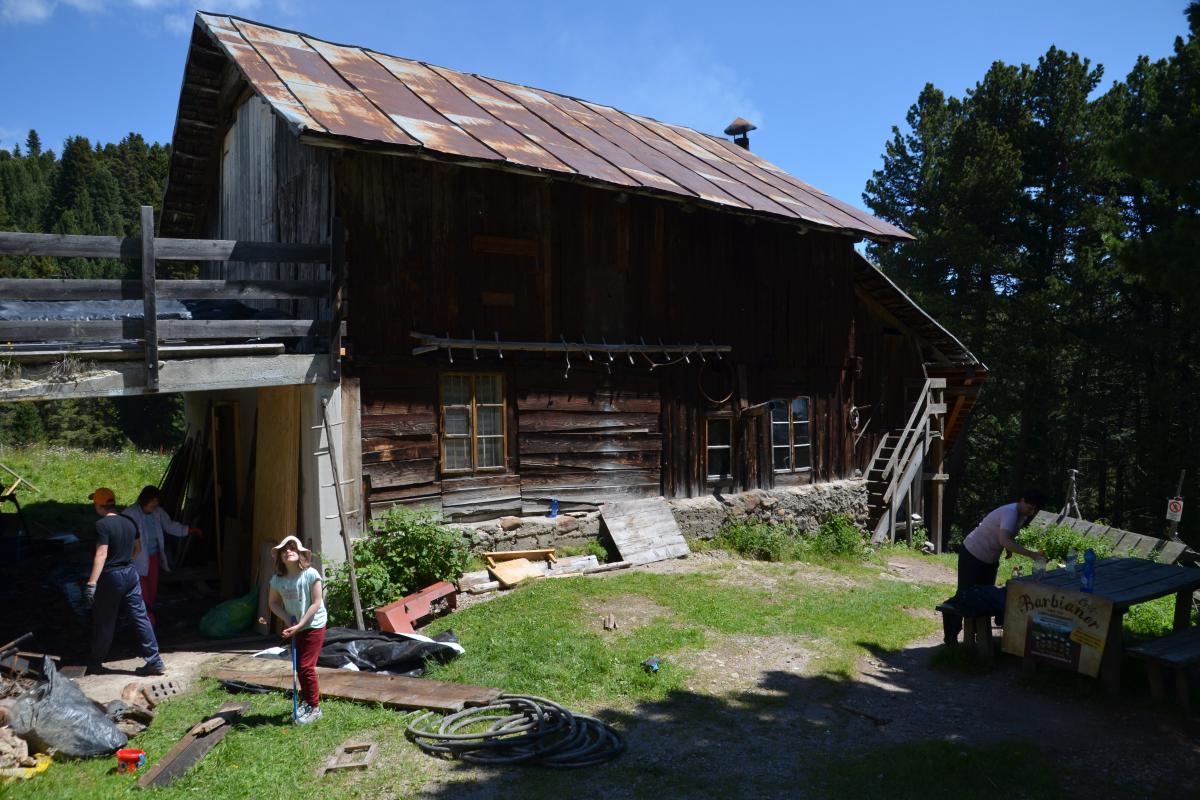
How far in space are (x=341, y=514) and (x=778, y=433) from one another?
28.5 feet

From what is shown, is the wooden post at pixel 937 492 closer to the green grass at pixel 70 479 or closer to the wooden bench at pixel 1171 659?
the wooden bench at pixel 1171 659

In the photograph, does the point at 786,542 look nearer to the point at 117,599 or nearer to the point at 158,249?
the point at 117,599

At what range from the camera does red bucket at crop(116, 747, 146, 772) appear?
6.35m

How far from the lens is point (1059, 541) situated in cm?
1734

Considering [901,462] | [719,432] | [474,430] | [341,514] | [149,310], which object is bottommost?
[901,462]

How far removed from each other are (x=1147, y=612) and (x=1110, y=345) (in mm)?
17989

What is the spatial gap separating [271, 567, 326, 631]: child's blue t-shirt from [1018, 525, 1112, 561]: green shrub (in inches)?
575

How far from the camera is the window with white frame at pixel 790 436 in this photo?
15547 mm

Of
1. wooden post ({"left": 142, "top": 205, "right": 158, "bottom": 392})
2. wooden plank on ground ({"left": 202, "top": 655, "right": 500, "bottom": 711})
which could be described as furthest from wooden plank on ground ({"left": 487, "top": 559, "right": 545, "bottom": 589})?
wooden post ({"left": 142, "top": 205, "right": 158, "bottom": 392})

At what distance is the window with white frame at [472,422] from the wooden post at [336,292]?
170 cm

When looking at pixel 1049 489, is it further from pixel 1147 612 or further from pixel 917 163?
pixel 1147 612

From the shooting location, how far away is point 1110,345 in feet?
84.0

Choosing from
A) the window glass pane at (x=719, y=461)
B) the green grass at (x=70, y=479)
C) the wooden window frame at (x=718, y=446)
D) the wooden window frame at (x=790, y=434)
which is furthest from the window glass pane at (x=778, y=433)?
the green grass at (x=70, y=479)

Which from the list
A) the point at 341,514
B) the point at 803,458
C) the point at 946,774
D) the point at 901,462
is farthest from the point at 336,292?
the point at 901,462
